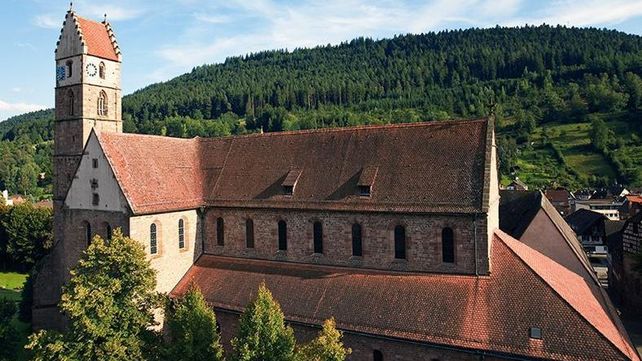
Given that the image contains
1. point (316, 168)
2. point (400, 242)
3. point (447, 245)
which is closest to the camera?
point (447, 245)

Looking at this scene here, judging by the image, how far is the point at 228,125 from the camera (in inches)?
6786

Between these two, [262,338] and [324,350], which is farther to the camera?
[262,338]

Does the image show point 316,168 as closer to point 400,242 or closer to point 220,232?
point 400,242

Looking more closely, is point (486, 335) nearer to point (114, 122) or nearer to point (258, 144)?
point (258, 144)

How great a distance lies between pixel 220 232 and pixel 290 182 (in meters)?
7.00

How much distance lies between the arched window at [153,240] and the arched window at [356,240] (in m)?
13.5

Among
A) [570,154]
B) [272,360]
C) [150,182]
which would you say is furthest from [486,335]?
[570,154]

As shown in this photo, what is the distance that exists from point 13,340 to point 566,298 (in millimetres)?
33782

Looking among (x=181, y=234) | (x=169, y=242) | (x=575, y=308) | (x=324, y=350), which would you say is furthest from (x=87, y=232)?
(x=575, y=308)

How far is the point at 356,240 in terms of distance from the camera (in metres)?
28.3

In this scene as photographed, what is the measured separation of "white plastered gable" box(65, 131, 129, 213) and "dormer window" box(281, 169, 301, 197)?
10224 mm

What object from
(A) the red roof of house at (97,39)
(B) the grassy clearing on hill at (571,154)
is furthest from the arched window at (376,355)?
(B) the grassy clearing on hill at (571,154)

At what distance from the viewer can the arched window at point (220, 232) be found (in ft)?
109

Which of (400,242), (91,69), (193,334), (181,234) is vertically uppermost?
(91,69)
